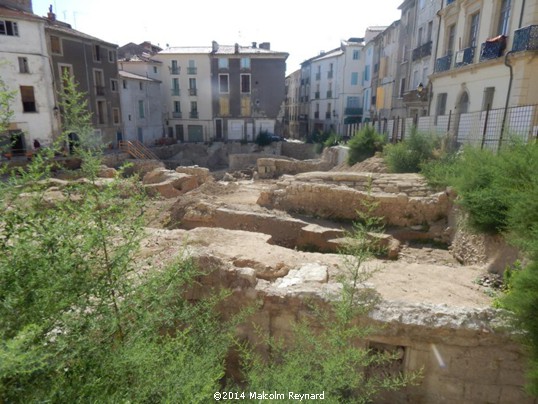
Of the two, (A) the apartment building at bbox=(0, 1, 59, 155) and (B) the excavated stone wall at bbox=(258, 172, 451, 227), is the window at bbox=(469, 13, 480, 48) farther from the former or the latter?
(A) the apartment building at bbox=(0, 1, 59, 155)

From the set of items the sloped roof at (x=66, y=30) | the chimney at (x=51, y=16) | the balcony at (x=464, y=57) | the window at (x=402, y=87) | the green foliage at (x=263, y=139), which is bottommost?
the green foliage at (x=263, y=139)

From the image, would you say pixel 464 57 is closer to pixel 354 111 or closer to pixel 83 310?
pixel 83 310

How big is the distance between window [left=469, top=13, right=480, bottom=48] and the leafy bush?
6.32m

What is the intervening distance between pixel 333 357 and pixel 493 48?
15142 mm

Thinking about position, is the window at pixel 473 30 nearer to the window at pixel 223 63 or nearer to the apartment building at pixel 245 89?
the apartment building at pixel 245 89

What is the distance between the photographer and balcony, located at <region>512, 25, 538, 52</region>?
40.1 feet

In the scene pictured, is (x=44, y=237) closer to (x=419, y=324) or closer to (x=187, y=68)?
(x=419, y=324)

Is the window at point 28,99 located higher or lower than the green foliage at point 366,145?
higher

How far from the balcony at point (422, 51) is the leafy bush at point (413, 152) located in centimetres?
1054

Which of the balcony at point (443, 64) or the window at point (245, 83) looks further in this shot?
the window at point (245, 83)

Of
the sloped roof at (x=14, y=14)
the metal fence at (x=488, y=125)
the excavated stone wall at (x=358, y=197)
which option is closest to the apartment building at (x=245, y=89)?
the sloped roof at (x=14, y=14)

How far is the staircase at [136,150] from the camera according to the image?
2892cm

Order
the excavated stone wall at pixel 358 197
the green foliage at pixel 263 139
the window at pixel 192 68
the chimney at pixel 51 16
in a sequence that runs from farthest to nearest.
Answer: the window at pixel 192 68 < the green foliage at pixel 263 139 < the chimney at pixel 51 16 < the excavated stone wall at pixel 358 197

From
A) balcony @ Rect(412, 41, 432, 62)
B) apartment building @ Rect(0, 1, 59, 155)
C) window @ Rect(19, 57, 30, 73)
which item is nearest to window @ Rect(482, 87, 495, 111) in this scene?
balcony @ Rect(412, 41, 432, 62)
